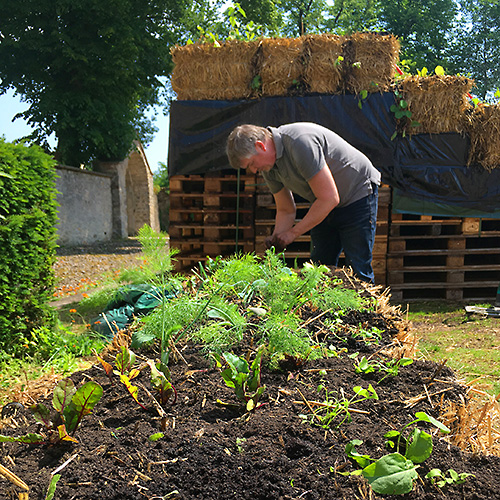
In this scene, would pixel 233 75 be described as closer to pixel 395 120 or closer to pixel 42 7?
pixel 395 120

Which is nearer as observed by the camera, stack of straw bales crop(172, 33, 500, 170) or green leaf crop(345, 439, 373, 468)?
green leaf crop(345, 439, 373, 468)

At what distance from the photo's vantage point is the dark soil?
3.34ft

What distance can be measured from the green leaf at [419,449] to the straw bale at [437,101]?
5739mm

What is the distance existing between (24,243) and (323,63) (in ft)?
14.3

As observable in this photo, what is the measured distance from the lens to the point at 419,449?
109 cm

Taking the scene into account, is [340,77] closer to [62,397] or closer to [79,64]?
[62,397]

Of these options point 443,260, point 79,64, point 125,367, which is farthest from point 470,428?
point 79,64

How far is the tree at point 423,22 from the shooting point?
80.5 feet

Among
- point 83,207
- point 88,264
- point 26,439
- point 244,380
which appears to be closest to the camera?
point 26,439

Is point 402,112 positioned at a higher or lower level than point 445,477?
higher

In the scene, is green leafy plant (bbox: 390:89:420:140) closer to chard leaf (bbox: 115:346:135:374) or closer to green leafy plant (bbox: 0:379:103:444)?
chard leaf (bbox: 115:346:135:374)

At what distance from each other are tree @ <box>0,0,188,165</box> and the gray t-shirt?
48.3 ft

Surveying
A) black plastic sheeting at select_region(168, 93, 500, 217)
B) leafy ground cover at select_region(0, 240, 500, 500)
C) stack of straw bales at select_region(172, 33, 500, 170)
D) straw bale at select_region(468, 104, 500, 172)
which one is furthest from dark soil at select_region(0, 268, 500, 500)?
straw bale at select_region(468, 104, 500, 172)

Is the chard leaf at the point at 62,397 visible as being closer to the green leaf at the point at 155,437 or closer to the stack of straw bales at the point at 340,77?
the green leaf at the point at 155,437
